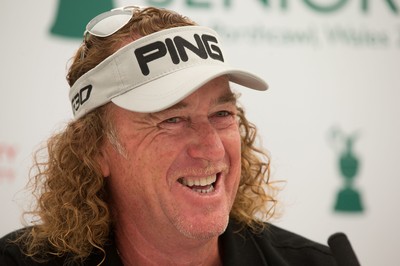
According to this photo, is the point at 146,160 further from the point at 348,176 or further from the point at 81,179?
the point at 348,176

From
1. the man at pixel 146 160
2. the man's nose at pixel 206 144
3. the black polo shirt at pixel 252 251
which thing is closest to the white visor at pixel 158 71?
the man at pixel 146 160

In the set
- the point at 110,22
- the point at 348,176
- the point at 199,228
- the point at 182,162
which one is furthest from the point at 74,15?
the point at 348,176

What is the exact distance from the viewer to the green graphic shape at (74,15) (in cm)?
A: 167

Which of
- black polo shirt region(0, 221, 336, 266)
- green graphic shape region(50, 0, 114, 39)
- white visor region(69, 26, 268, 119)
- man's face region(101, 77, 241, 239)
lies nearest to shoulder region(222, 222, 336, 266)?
black polo shirt region(0, 221, 336, 266)

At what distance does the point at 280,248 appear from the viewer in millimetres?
1409

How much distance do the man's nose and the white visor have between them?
105 millimetres

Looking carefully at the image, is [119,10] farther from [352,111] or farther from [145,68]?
[352,111]

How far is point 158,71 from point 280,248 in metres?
0.56

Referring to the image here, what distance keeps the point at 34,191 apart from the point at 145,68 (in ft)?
1.62

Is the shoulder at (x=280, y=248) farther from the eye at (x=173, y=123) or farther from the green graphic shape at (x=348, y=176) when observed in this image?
the green graphic shape at (x=348, y=176)

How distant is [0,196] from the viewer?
161 centimetres

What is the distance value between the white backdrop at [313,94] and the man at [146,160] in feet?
1.28

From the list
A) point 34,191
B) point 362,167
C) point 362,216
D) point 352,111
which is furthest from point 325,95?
point 34,191

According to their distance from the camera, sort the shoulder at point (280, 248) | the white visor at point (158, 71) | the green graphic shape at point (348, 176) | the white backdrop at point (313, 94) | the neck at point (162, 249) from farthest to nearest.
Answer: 1. the green graphic shape at point (348, 176)
2. the white backdrop at point (313, 94)
3. the shoulder at point (280, 248)
4. the neck at point (162, 249)
5. the white visor at point (158, 71)
